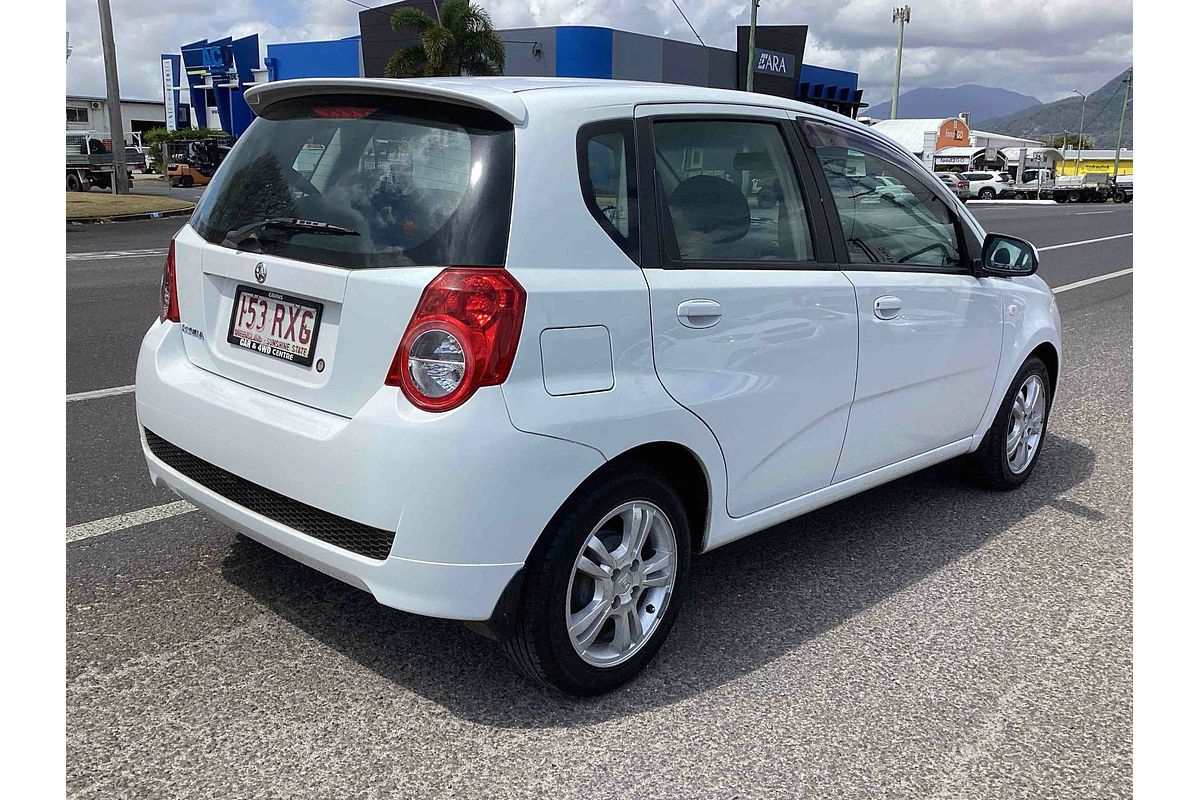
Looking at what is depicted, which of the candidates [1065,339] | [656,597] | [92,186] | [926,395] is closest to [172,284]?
[656,597]

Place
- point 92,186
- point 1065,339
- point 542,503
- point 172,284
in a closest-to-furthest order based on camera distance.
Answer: point 542,503
point 172,284
point 1065,339
point 92,186

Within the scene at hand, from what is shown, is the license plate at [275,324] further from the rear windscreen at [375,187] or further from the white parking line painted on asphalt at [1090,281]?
the white parking line painted on asphalt at [1090,281]

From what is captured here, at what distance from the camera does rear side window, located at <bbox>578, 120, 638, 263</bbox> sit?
2902 mm

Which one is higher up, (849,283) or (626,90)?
(626,90)

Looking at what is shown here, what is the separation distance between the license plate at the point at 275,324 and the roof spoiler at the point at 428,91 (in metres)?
0.63

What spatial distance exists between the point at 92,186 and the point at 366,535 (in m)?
40.3

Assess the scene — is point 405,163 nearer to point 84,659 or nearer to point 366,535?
point 366,535

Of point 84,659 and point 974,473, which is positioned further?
point 974,473

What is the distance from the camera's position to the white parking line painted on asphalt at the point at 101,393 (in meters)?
6.11

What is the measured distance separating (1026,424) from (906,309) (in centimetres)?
149

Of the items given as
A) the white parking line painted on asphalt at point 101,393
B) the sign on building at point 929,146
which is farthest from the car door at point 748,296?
the sign on building at point 929,146

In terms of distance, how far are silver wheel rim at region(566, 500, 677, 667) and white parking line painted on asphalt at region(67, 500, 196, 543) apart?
1844mm

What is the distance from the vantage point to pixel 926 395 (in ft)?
13.7

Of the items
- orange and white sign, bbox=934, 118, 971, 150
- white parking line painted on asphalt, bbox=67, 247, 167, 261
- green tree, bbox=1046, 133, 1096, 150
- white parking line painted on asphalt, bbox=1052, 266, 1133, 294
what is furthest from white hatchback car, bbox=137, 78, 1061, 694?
green tree, bbox=1046, 133, 1096, 150
